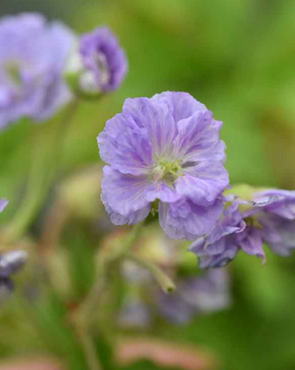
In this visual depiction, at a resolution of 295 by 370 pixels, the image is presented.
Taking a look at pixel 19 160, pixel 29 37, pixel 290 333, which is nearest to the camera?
pixel 29 37

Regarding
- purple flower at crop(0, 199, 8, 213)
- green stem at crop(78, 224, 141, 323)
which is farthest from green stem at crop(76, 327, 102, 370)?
purple flower at crop(0, 199, 8, 213)

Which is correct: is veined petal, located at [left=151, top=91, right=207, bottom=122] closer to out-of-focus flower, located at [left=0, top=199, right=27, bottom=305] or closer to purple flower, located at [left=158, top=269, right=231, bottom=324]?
out-of-focus flower, located at [left=0, top=199, right=27, bottom=305]

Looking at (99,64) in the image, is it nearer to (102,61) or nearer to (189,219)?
(102,61)

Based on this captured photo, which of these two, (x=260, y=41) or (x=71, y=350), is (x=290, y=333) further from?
(x=260, y=41)

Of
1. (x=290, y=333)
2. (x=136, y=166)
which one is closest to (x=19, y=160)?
(x=290, y=333)

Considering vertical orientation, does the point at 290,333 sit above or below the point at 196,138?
below

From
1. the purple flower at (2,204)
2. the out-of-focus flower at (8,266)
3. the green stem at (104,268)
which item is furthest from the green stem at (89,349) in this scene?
the purple flower at (2,204)

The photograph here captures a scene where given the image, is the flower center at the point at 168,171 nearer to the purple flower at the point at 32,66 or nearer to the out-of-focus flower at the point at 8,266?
the out-of-focus flower at the point at 8,266
